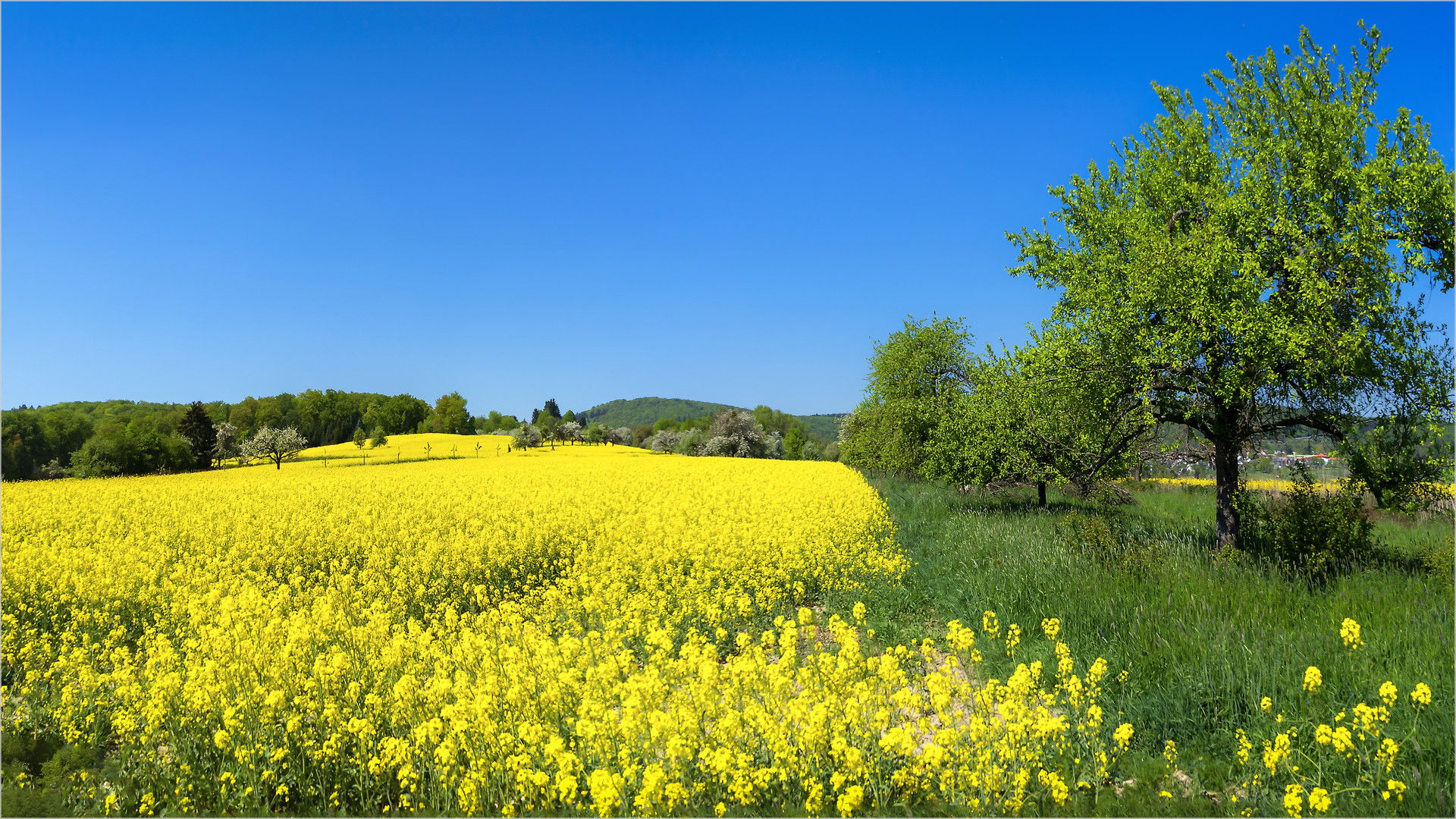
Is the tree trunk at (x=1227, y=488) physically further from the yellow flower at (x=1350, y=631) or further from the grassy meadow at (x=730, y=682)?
the yellow flower at (x=1350, y=631)

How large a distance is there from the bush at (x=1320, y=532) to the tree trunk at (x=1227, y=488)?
0.44 meters

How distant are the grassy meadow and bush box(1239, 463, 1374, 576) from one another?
0.41m

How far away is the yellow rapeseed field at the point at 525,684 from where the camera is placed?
4.14 m

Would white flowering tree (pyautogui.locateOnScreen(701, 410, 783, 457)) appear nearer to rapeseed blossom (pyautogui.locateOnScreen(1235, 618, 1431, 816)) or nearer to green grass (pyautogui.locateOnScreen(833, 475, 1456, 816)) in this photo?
green grass (pyautogui.locateOnScreen(833, 475, 1456, 816))

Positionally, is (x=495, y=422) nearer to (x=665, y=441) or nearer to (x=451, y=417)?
(x=451, y=417)

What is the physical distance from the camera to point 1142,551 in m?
9.51

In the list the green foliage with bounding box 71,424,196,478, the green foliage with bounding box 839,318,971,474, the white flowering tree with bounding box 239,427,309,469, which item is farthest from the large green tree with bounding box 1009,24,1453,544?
the white flowering tree with bounding box 239,427,309,469

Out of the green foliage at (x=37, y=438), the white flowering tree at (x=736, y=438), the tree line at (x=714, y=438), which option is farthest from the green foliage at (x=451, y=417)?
the green foliage at (x=37, y=438)

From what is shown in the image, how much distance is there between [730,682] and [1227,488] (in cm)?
1041

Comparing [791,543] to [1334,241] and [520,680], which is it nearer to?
[520,680]

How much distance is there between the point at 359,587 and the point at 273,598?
6.13 ft

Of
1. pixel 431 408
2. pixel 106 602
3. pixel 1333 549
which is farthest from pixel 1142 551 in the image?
pixel 431 408

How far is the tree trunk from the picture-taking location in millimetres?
10898

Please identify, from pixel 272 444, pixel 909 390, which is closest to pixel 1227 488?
pixel 909 390
